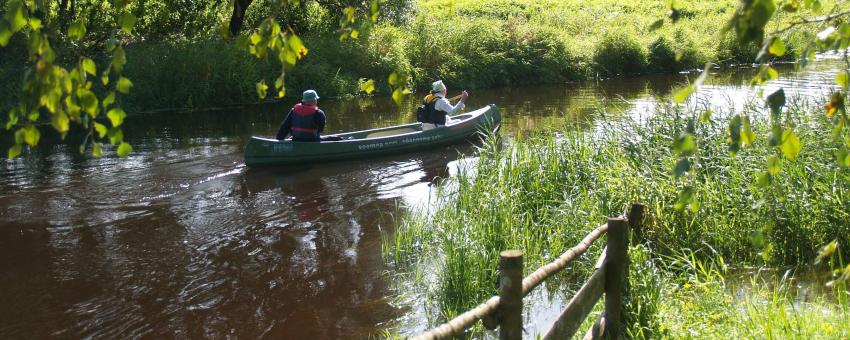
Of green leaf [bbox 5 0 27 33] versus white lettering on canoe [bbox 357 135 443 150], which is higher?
green leaf [bbox 5 0 27 33]

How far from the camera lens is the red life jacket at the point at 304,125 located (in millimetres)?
11156

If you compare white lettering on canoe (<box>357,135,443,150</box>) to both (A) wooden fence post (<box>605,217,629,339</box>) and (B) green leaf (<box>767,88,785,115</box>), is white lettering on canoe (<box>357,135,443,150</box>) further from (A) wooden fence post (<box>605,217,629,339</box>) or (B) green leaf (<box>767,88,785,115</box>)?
(B) green leaf (<box>767,88,785,115</box>)

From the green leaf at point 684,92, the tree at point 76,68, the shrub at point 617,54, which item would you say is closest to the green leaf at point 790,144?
the green leaf at point 684,92

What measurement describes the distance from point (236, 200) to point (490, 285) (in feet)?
15.7

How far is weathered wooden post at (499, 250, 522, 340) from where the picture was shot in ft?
10.2

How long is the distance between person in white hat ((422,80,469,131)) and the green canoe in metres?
0.22

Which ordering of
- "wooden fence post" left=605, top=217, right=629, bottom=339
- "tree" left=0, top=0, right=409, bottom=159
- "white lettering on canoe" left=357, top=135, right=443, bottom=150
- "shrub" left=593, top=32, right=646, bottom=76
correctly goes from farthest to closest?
"shrub" left=593, top=32, right=646, bottom=76 → "white lettering on canoe" left=357, top=135, right=443, bottom=150 → "wooden fence post" left=605, top=217, right=629, bottom=339 → "tree" left=0, top=0, right=409, bottom=159

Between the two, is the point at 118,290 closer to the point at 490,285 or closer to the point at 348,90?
the point at 490,285

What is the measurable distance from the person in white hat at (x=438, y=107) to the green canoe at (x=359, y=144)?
219 millimetres

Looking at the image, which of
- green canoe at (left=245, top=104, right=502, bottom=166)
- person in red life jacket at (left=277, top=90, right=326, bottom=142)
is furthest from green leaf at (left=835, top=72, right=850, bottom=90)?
person in red life jacket at (left=277, top=90, right=326, bottom=142)

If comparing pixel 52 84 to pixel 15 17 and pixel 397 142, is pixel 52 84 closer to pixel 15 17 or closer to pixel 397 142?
pixel 15 17

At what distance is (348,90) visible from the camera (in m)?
19.2

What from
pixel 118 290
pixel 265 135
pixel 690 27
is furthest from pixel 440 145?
pixel 690 27

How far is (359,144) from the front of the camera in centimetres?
1163
